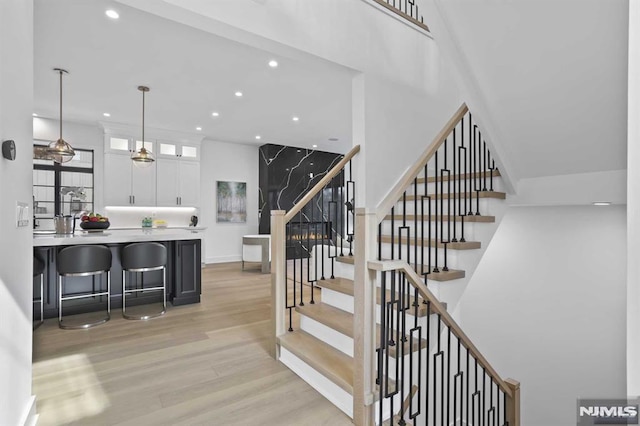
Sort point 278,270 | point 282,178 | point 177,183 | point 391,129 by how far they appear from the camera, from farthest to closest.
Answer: point 282,178
point 177,183
point 391,129
point 278,270

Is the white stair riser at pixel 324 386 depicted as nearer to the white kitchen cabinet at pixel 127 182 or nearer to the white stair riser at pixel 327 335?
the white stair riser at pixel 327 335

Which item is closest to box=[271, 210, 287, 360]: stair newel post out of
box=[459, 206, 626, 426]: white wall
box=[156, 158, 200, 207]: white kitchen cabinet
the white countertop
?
the white countertop

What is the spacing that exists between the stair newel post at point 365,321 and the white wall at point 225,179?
21.2ft

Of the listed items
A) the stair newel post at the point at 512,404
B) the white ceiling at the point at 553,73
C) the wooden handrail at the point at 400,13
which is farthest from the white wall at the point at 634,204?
the wooden handrail at the point at 400,13

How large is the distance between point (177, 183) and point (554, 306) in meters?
7.07

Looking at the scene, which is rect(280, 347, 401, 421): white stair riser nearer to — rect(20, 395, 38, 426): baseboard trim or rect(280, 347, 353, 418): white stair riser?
rect(280, 347, 353, 418): white stair riser

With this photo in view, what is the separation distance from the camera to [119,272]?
416cm

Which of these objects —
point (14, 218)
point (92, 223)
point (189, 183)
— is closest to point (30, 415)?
point (14, 218)

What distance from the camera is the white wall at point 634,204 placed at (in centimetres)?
78

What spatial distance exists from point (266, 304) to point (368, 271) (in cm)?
281

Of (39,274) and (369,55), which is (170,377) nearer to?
(39,274)

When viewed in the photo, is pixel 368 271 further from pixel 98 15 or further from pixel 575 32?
pixel 98 15

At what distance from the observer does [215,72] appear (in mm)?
4148

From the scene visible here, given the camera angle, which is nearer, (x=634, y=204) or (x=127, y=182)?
(x=634, y=204)
